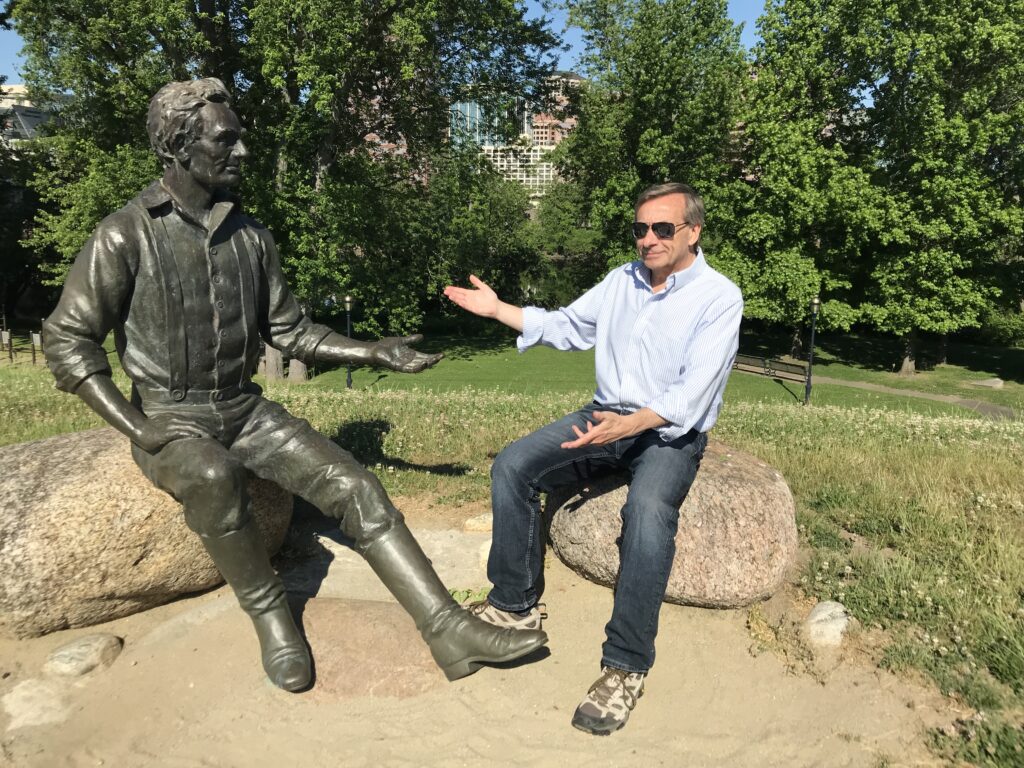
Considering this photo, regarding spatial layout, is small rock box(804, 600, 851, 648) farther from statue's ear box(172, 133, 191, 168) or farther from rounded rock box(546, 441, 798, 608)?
statue's ear box(172, 133, 191, 168)

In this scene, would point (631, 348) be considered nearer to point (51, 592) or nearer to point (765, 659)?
point (765, 659)

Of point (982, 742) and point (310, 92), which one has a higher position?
point (310, 92)

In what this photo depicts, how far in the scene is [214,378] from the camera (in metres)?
3.78

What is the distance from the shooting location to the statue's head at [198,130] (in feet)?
11.7

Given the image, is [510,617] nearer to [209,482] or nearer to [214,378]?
[209,482]

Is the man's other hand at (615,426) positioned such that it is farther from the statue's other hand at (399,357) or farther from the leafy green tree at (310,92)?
the leafy green tree at (310,92)

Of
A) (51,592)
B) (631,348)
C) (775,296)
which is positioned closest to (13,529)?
(51,592)

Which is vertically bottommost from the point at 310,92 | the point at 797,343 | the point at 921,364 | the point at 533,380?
the point at 533,380

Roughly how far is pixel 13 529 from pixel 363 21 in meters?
17.2

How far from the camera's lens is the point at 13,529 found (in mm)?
3766

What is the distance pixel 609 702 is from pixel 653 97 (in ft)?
76.5

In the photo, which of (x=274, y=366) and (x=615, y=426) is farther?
(x=274, y=366)

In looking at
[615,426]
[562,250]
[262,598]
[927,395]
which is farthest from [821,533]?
[562,250]

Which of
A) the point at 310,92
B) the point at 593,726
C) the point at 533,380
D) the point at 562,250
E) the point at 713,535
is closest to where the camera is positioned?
the point at 593,726
